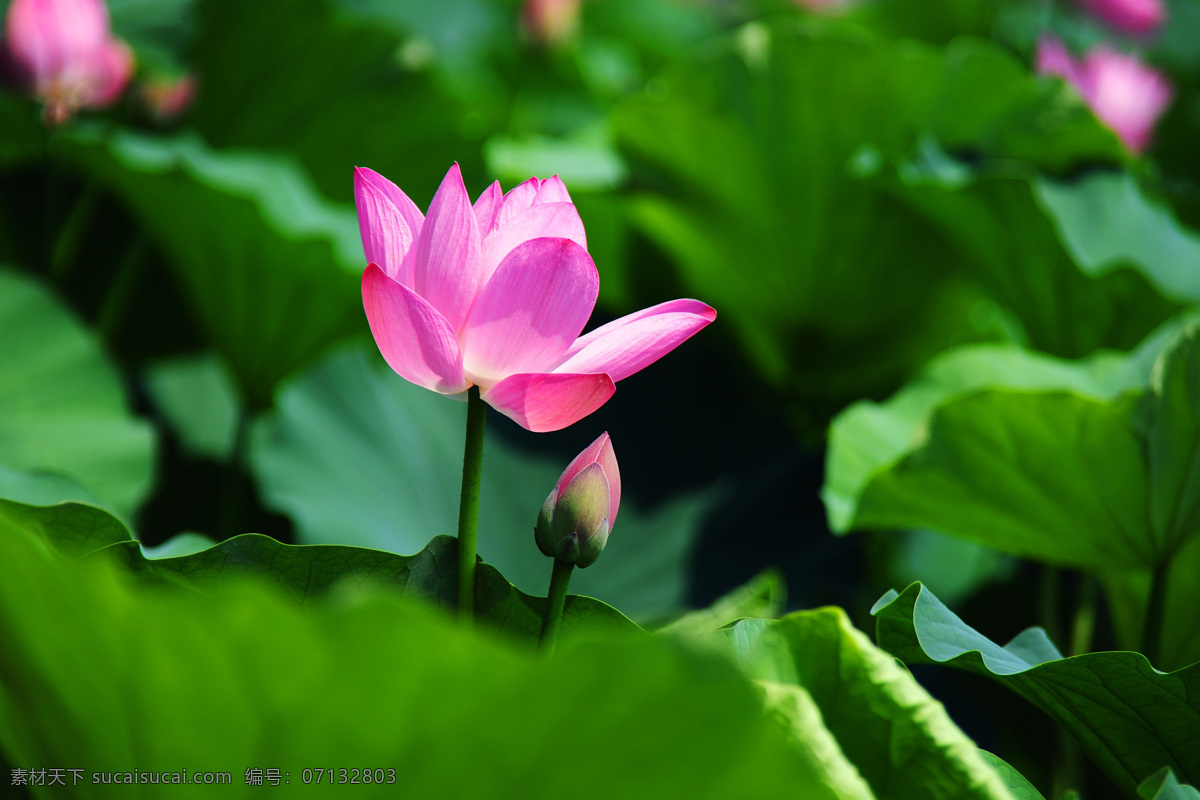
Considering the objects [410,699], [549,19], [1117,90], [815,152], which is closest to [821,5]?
[549,19]

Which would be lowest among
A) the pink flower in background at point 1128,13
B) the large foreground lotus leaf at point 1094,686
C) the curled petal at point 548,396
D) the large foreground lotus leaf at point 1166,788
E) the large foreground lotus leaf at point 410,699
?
the large foreground lotus leaf at point 1094,686

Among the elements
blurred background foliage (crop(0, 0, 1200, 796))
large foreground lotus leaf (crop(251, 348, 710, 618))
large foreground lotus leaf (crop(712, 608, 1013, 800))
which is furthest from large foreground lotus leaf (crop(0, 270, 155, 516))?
large foreground lotus leaf (crop(712, 608, 1013, 800))

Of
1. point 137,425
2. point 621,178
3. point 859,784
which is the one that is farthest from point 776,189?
point 859,784

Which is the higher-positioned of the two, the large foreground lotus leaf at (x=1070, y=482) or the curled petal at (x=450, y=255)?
the curled petal at (x=450, y=255)

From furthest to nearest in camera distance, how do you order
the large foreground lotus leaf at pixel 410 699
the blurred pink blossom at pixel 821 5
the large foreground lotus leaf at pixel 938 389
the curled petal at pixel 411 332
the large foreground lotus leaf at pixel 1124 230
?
the blurred pink blossom at pixel 821 5
the large foreground lotus leaf at pixel 1124 230
the large foreground lotus leaf at pixel 938 389
the curled petal at pixel 411 332
the large foreground lotus leaf at pixel 410 699

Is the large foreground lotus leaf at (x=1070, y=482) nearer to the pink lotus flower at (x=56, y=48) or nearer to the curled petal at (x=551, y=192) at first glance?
the curled petal at (x=551, y=192)

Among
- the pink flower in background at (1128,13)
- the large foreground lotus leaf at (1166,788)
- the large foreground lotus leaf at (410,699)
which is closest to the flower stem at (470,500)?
the large foreground lotus leaf at (410,699)

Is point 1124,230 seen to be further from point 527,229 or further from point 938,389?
point 527,229
